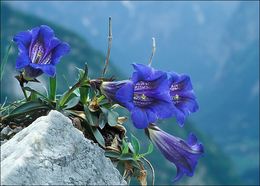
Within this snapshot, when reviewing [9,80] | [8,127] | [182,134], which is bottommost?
[182,134]

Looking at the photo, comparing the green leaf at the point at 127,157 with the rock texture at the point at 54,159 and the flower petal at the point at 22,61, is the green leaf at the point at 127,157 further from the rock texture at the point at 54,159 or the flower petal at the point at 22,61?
the flower petal at the point at 22,61

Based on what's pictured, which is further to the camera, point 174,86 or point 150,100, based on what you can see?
point 174,86

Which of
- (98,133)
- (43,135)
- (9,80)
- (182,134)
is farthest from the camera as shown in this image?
(182,134)

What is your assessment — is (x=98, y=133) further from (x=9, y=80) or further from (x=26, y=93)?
(x=9, y=80)

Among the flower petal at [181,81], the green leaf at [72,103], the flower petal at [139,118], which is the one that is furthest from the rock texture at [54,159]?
the flower petal at [181,81]

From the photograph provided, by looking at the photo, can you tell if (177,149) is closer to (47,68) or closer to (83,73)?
(83,73)

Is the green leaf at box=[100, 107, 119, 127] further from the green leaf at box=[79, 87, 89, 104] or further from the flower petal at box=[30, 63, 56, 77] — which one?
the flower petal at box=[30, 63, 56, 77]

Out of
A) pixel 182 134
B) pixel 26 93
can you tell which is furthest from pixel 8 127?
pixel 182 134

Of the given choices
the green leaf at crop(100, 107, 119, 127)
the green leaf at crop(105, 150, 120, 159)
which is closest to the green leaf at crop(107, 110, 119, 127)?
the green leaf at crop(100, 107, 119, 127)
